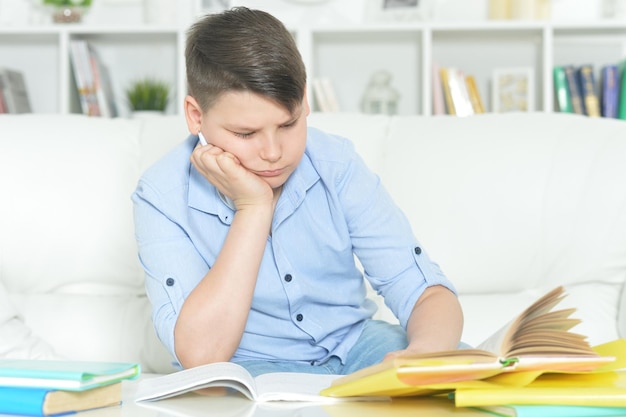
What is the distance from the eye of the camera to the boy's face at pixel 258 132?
3.99ft

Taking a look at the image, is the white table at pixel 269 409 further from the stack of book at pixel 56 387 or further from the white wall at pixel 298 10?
the white wall at pixel 298 10

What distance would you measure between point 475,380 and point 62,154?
1.29 metres

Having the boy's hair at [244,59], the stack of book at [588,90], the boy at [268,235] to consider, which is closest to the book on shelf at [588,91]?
the stack of book at [588,90]

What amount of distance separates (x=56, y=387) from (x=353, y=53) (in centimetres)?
266

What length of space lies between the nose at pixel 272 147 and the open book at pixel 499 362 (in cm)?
36

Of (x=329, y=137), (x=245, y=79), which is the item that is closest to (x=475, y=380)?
(x=245, y=79)

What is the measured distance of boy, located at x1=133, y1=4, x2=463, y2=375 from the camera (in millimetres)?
1244

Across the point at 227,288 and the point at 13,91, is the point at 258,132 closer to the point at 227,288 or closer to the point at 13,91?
the point at 227,288

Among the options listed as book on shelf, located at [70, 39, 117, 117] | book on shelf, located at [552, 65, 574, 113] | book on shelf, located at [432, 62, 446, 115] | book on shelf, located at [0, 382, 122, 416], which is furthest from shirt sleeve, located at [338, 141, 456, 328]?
book on shelf, located at [70, 39, 117, 117]

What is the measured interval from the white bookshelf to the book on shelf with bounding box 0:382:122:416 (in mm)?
2285

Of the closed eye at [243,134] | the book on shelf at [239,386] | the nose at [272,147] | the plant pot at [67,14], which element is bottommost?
the book on shelf at [239,386]

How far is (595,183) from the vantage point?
1.82 m

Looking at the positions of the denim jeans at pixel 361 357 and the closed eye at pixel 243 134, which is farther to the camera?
the denim jeans at pixel 361 357

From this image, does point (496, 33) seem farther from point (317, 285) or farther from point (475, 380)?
point (475, 380)
